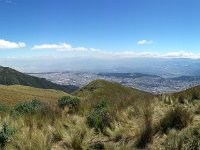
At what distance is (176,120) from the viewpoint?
408 inches

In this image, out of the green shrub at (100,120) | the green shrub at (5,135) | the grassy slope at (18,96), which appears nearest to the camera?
the green shrub at (5,135)

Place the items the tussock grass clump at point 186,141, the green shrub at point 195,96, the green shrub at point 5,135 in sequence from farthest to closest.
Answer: the green shrub at point 195,96 < the green shrub at point 5,135 < the tussock grass clump at point 186,141

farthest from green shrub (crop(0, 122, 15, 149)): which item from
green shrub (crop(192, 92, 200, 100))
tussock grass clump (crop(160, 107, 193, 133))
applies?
green shrub (crop(192, 92, 200, 100))

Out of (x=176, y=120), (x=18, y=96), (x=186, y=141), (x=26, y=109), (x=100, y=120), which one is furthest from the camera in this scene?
(x=18, y=96)

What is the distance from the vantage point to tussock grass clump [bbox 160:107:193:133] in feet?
33.1

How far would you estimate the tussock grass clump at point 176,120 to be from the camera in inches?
397

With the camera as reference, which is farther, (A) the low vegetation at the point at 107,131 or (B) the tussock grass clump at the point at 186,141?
(A) the low vegetation at the point at 107,131

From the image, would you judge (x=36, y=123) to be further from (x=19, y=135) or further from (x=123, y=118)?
(x=123, y=118)

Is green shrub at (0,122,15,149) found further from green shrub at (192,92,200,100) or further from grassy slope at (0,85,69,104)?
grassy slope at (0,85,69,104)

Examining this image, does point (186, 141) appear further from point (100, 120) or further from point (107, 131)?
point (100, 120)

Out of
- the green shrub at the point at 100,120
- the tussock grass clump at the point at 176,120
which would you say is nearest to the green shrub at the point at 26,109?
the green shrub at the point at 100,120

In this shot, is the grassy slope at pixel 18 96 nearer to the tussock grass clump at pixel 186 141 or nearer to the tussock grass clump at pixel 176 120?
the tussock grass clump at pixel 176 120

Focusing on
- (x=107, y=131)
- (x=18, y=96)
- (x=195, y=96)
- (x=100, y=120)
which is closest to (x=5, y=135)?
(x=107, y=131)

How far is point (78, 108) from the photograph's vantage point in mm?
15664
